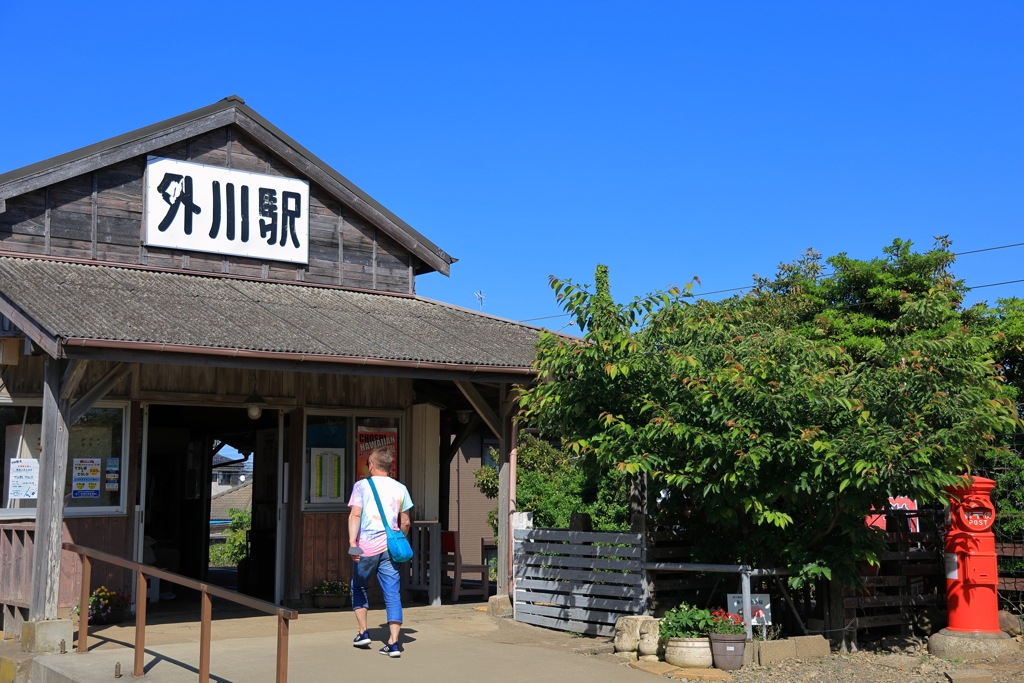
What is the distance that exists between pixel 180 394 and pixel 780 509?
657 cm

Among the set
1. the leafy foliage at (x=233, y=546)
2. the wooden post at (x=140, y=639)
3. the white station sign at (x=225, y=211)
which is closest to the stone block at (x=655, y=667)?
the wooden post at (x=140, y=639)

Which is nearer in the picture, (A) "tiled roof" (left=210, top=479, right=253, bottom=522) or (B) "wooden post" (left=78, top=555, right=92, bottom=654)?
(B) "wooden post" (left=78, top=555, right=92, bottom=654)

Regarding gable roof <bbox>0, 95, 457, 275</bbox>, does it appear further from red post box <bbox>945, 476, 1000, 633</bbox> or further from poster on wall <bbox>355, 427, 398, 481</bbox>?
red post box <bbox>945, 476, 1000, 633</bbox>

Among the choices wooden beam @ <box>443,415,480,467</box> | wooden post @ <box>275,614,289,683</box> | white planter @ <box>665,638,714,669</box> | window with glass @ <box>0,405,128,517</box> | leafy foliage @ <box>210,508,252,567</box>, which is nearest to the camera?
wooden post @ <box>275,614,289,683</box>

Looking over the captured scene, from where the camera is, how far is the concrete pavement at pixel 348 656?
7.66 meters

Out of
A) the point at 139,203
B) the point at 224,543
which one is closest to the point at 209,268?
the point at 139,203

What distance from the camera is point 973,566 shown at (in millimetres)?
9078

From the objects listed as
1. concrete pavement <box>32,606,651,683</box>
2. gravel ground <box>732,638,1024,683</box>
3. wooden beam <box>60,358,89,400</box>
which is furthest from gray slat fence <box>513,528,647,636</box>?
wooden beam <box>60,358,89,400</box>

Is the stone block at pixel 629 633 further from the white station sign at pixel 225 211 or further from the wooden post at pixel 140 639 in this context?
the white station sign at pixel 225 211

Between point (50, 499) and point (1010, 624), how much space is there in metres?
9.15

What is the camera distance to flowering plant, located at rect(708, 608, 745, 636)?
8.17m

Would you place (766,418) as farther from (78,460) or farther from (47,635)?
(78,460)

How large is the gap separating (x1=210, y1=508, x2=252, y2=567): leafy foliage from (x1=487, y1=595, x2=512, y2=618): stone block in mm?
19161

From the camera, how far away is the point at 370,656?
841 cm
